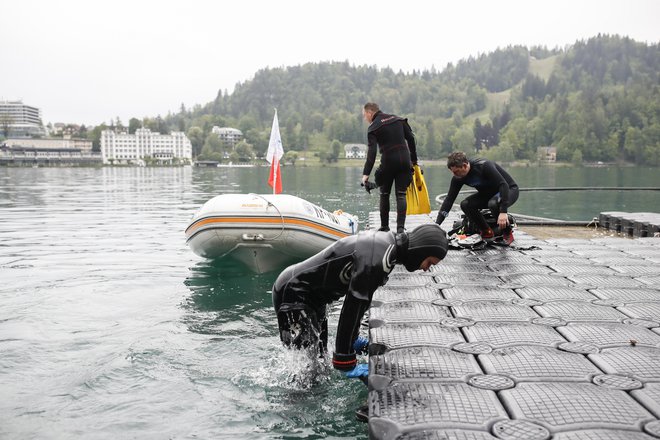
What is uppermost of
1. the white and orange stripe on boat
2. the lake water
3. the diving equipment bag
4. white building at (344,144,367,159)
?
white building at (344,144,367,159)

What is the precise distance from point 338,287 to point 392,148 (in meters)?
4.47

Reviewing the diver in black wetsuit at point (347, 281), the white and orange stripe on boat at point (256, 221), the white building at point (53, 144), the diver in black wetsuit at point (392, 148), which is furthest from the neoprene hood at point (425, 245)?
the white building at point (53, 144)

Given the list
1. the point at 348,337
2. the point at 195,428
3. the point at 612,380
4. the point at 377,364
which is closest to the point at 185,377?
the point at 195,428

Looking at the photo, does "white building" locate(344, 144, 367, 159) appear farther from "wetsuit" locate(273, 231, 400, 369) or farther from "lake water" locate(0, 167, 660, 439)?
"wetsuit" locate(273, 231, 400, 369)

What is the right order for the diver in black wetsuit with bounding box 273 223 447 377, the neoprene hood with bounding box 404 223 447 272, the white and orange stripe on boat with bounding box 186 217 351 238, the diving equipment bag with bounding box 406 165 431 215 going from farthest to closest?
the diving equipment bag with bounding box 406 165 431 215 < the white and orange stripe on boat with bounding box 186 217 351 238 < the diver in black wetsuit with bounding box 273 223 447 377 < the neoprene hood with bounding box 404 223 447 272

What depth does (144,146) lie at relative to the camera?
195625 mm

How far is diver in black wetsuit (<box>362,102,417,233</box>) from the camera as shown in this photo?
881cm

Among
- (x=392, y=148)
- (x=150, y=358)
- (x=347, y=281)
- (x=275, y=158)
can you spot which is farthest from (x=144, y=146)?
(x=347, y=281)

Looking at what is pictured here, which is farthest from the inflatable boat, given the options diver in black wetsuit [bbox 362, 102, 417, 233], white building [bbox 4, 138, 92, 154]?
white building [bbox 4, 138, 92, 154]

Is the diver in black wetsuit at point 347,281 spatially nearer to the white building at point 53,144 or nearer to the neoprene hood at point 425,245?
the neoprene hood at point 425,245

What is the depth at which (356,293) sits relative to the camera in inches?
174

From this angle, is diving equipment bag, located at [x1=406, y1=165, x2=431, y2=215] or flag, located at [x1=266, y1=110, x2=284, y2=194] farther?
flag, located at [x1=266, y1=110, x2=284, y2=194]

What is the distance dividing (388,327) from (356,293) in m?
0.76

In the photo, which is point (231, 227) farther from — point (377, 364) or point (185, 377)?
point (377, 364)
